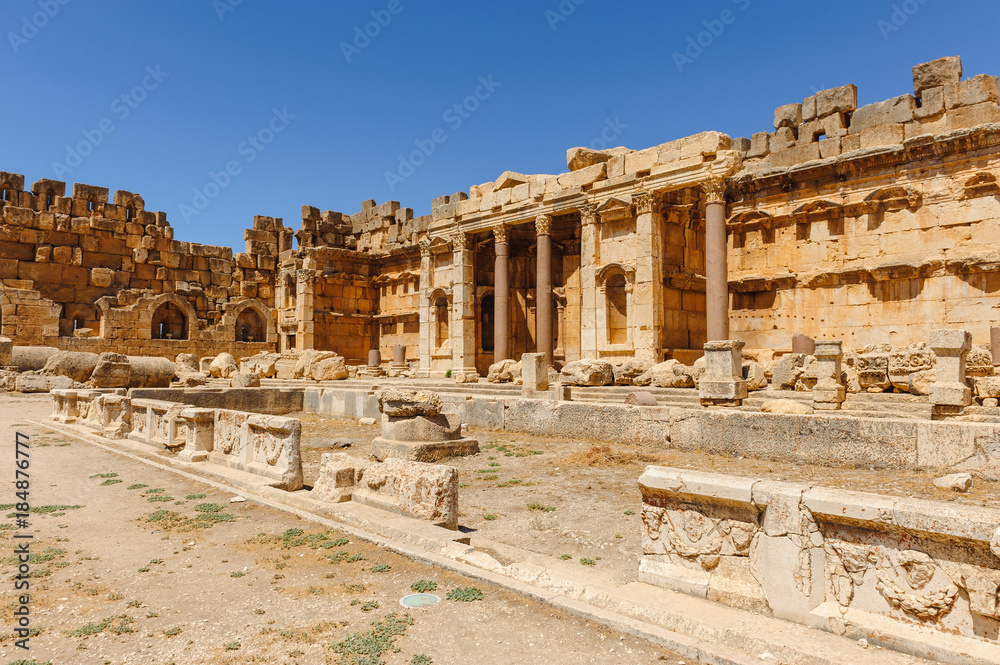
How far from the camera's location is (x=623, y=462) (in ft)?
29.8

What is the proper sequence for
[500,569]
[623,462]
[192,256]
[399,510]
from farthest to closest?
[192,256] < [623,462] < [399,510] < [500,569]

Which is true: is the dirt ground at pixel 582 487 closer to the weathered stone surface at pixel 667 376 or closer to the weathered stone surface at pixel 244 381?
the weathered stone surface at pixel 667 376

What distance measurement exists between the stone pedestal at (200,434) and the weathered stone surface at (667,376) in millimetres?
9616

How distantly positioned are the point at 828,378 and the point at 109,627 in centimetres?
1120

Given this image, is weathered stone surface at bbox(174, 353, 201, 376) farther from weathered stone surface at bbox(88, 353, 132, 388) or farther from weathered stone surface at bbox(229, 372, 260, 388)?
weathered stone surface at bbox(88, 353, 132, 388)

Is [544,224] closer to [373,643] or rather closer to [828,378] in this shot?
[828,378]

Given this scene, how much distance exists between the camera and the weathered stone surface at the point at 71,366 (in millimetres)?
18234

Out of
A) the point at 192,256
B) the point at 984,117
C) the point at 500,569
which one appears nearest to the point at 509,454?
the point at 500,569

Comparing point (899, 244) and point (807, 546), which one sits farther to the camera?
point (899, 244)

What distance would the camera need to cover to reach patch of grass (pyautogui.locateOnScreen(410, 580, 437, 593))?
3.98 meters

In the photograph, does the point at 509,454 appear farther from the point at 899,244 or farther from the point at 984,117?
the point at 984,117

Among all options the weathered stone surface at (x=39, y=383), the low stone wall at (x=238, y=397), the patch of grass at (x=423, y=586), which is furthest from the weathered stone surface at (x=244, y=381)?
the patch of grass at (x=423, y=586)

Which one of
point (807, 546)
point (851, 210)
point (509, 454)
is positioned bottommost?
point (509, 454)

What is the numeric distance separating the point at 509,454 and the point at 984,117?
14.5 metres
